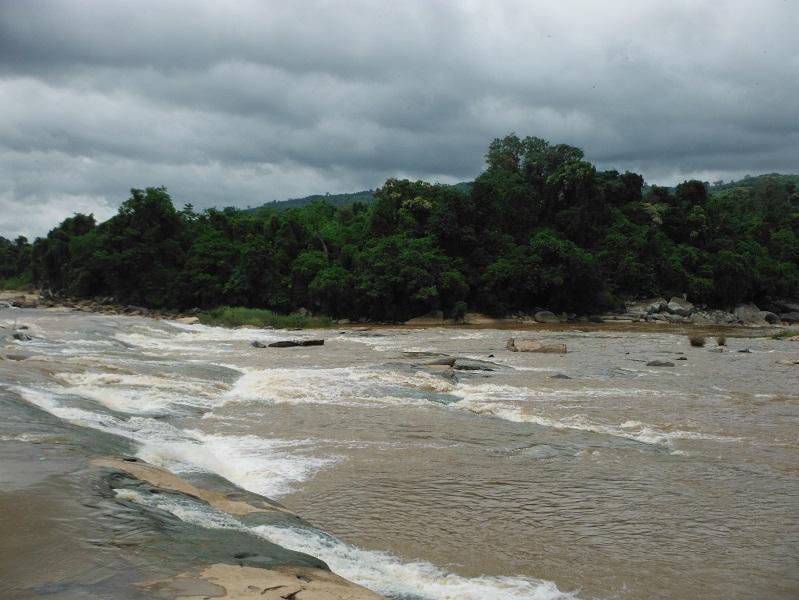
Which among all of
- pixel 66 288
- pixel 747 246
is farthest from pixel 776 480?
pixel 66 288

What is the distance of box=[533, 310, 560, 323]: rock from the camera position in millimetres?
53969

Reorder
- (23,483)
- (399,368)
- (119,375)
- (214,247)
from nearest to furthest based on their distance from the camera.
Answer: (23,483), (119,375), (399,368), (214,247)

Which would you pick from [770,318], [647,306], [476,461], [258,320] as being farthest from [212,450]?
[770,318]

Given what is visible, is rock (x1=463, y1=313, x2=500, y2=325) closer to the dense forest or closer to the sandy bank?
the dense forest

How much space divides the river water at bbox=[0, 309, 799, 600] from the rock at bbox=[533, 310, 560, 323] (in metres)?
31.6

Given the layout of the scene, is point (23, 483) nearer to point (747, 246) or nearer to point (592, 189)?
point (592, 189)

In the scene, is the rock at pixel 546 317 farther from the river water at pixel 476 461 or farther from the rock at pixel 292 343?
the river water at pixel 476 461

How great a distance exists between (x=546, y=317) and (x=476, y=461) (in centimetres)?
4513

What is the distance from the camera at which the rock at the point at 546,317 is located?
5397 centimetres

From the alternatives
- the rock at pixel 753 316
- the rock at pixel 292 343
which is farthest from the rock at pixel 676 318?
the rock at pixel 292 343

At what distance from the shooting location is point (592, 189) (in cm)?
6394

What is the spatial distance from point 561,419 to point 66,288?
229ft

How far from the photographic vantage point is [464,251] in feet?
194

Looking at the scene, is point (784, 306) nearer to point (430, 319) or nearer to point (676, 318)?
point (676, 318)
